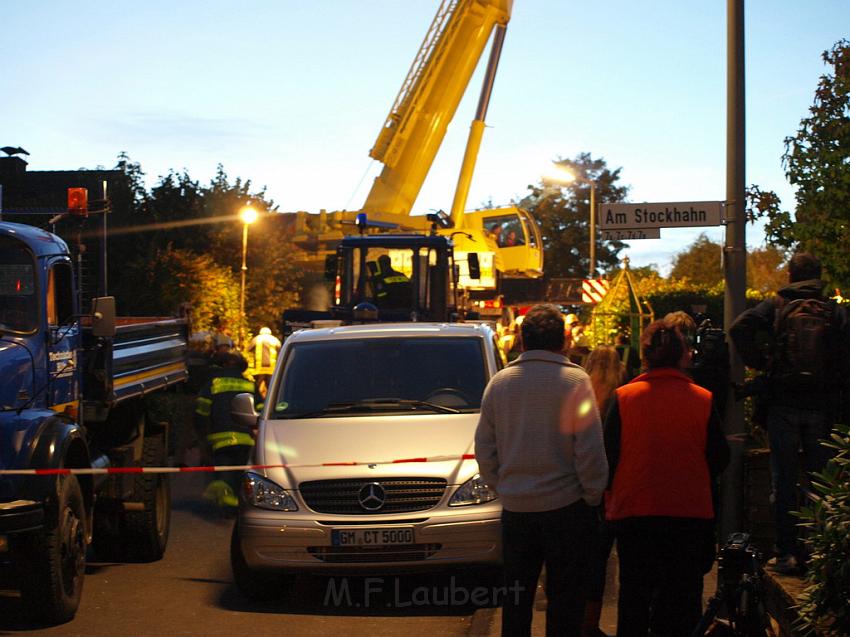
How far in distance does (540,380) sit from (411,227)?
80.7ft

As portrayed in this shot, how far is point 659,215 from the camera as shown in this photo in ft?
30.7

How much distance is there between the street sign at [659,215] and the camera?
356 inches

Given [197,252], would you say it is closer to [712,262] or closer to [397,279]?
[397,279]

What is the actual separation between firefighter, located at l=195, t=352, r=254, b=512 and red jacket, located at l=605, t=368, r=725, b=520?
6897 mm

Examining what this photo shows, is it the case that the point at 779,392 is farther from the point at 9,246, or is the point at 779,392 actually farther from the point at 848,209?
the point at 848,209

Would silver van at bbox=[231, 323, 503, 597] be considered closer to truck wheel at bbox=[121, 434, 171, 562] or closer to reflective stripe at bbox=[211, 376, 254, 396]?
truck wheel at bbox=[121, 434, 171, 562]

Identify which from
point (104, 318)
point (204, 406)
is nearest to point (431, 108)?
point (204, 406)

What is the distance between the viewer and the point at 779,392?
23.7ft

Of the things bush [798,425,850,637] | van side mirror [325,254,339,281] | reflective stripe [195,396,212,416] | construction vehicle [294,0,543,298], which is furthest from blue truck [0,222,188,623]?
construction vehicle [294,0,543,298]

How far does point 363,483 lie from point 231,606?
50.7 inches

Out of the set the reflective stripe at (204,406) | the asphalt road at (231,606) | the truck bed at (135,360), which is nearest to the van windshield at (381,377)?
the asphalt road at (231,606)

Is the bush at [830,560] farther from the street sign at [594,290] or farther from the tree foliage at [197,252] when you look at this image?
the street sign at [594,290]

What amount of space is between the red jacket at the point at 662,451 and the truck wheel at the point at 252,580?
3500mm

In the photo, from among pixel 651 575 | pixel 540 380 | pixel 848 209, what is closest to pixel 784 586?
pixel 651 575
